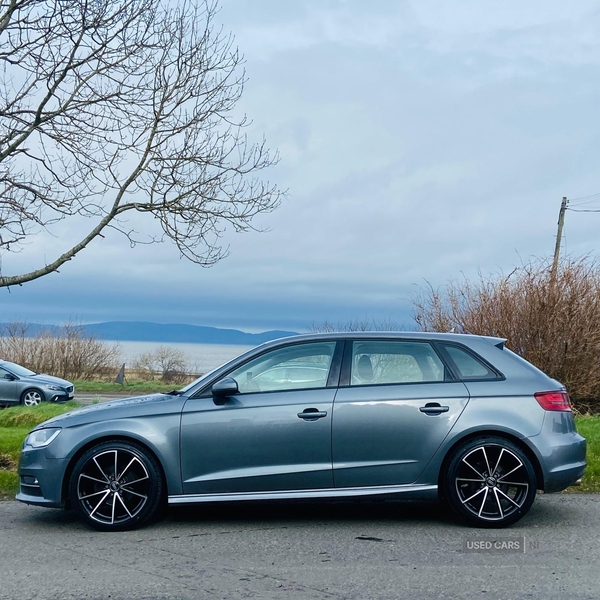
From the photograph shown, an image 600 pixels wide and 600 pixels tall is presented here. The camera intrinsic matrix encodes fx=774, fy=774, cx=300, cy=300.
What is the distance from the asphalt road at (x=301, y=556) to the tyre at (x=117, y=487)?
14cm

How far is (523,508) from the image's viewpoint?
6.24m

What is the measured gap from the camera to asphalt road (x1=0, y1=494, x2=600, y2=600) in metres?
4.80

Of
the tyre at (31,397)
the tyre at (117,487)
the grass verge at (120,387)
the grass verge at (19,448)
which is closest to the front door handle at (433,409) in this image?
the tyre at (117,487)

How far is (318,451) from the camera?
6270mm

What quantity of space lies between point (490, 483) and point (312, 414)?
155 centimetres

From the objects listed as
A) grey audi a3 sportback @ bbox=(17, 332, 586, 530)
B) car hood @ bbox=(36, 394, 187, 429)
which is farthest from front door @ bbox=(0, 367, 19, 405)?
grey audi a3 sportback @ bbox=(17, 332, 586, 530)

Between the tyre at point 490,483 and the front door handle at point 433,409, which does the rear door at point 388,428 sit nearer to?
the front door handle at point 433,409

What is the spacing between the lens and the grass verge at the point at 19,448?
8164mm

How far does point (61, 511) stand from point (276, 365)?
2.50m

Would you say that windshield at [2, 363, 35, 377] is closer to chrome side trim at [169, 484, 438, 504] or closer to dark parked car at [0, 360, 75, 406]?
dark parked car at [0, 360, 75, 406]

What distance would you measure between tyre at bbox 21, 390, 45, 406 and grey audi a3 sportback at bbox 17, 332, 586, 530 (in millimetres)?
17779

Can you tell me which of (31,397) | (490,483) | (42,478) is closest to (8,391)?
(31,397)

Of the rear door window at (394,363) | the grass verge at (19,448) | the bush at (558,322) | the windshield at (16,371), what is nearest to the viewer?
the rear door window at (394,363)

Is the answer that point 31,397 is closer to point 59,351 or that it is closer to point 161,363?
point 59,351
